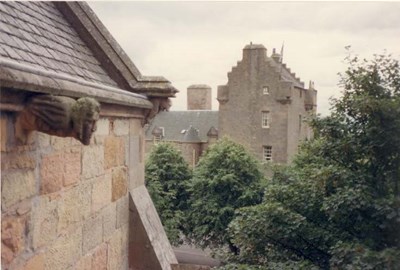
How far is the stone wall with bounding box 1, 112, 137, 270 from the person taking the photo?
82.6 inches

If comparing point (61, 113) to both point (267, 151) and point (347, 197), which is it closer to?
point (347, 197)

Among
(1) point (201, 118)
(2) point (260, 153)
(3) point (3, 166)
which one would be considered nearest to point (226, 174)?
(2) point (260, 153)

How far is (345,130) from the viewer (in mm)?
7879

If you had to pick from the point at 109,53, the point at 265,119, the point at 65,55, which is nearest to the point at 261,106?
the point at 265,119

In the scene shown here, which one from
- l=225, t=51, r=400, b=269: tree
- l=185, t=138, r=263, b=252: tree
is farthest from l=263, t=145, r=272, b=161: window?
l=225, t=51, r=400, b=269: tree

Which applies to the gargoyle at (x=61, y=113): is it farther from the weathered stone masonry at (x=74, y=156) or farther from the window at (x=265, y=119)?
the window at (x=265, y=119)

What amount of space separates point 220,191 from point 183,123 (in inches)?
526

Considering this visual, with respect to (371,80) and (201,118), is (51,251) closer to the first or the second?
(371,80)

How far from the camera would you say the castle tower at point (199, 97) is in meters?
31.5

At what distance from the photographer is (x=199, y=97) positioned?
32.2 metres

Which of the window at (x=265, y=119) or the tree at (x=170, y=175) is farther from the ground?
the window at (x=265, y=119)

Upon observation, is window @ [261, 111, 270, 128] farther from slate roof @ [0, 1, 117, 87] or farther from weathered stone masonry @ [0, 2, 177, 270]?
slate roof @ [0, 1, 117, 87]

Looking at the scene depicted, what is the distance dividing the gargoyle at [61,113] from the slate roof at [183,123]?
28.2 m

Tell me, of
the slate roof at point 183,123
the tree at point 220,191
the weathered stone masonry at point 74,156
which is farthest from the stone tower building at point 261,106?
the weathered stone masonry at point 74,156
